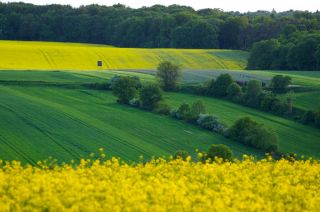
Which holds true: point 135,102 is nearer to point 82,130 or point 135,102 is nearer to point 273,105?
point 273,105

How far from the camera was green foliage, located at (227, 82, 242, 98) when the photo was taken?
65.2 meters

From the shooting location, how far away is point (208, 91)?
67.8 m

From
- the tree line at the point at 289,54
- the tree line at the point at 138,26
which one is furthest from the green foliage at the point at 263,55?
the tree line at the point at 138,26

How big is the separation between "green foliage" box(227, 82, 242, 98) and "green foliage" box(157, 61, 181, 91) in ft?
19.5

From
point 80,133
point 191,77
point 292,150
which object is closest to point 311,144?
point 292,150

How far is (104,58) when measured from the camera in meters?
98.8

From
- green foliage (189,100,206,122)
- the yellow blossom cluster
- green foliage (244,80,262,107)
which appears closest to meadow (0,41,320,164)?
green foliage (189,100,206,122)

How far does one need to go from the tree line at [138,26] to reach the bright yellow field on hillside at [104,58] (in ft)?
39.7

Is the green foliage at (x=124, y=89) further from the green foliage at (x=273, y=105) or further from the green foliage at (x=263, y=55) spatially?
the green foliage at (x=263, y=55)

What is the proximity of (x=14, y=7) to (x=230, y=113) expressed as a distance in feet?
273

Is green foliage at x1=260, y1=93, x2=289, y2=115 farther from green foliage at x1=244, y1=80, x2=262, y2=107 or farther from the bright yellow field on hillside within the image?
the bright yellow field on hillside

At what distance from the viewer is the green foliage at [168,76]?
6844 cm

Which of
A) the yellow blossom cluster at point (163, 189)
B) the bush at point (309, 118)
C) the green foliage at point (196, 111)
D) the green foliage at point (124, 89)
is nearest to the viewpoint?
the yellow blossom cluster at point (163, 189)

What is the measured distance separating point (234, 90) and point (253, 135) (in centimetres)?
1964
